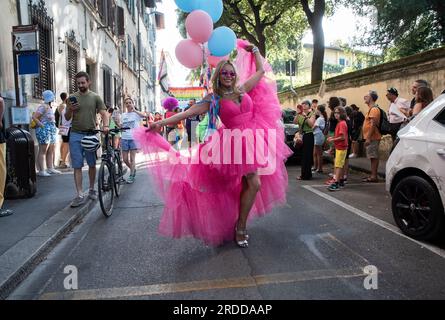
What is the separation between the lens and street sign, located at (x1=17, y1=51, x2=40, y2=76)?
737 cm

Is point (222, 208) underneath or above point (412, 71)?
underneath

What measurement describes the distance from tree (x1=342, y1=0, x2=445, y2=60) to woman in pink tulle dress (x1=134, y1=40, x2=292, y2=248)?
16.0 m

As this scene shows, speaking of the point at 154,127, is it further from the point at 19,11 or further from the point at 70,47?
the point at 70,47

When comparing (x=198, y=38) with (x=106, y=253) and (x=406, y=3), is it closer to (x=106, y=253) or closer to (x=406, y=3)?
(x=106, y=253)

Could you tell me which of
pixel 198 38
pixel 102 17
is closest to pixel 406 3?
pixel 102 17

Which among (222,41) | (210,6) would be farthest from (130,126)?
(222,41)

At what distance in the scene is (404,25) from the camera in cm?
1930

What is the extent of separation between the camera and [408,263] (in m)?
3.84

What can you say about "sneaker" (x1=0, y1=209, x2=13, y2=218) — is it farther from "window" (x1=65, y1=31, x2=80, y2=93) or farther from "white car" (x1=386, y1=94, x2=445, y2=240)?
"window" (x1=65, y1=31, x2=80, y2=93)

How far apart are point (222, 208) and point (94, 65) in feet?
45.5

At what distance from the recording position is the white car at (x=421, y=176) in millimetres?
4238

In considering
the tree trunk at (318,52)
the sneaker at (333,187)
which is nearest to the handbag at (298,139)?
the sneaker at (333,187)

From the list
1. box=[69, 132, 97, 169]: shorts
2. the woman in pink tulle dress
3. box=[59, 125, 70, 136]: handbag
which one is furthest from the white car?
box=[59, 125, 70, 136]: handbag
